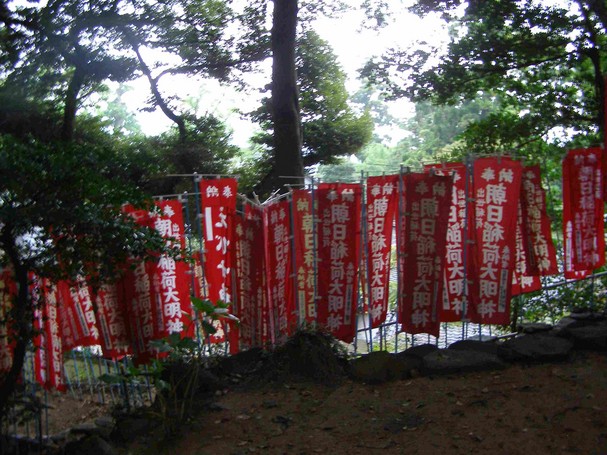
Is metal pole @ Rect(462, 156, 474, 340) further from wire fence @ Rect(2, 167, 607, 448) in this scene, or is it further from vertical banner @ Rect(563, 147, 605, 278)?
vertical banner @ Rect(563, 147, 605, 278)

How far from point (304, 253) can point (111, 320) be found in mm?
2054

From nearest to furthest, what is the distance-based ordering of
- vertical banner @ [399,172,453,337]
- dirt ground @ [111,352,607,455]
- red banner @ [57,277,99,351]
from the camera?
dirt ground @ [111,352,607,455] → vertical banner @ [399,172,453,337] → red banner @ [57,277,99,351]

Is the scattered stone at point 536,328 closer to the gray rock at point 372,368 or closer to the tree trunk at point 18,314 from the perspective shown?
the gray rock at point 372,368

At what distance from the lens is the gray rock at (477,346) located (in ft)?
20.3

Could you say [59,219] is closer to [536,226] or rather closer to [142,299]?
[142,299]

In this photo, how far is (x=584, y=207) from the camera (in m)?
6.56

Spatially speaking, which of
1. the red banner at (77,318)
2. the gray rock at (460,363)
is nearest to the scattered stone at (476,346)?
the gray rock at (460,363)

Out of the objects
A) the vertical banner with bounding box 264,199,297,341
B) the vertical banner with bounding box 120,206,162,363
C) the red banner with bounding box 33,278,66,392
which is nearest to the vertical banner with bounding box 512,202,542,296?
the vertical banner with bounding box 264,199,297,341

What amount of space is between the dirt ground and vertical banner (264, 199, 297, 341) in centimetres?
63

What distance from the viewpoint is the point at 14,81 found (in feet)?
38.5

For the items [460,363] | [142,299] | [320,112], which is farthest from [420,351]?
[320,112]

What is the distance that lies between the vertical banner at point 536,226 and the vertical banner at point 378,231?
1278 mm

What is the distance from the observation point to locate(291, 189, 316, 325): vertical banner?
20.8 ft

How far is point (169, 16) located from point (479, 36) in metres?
5.88
